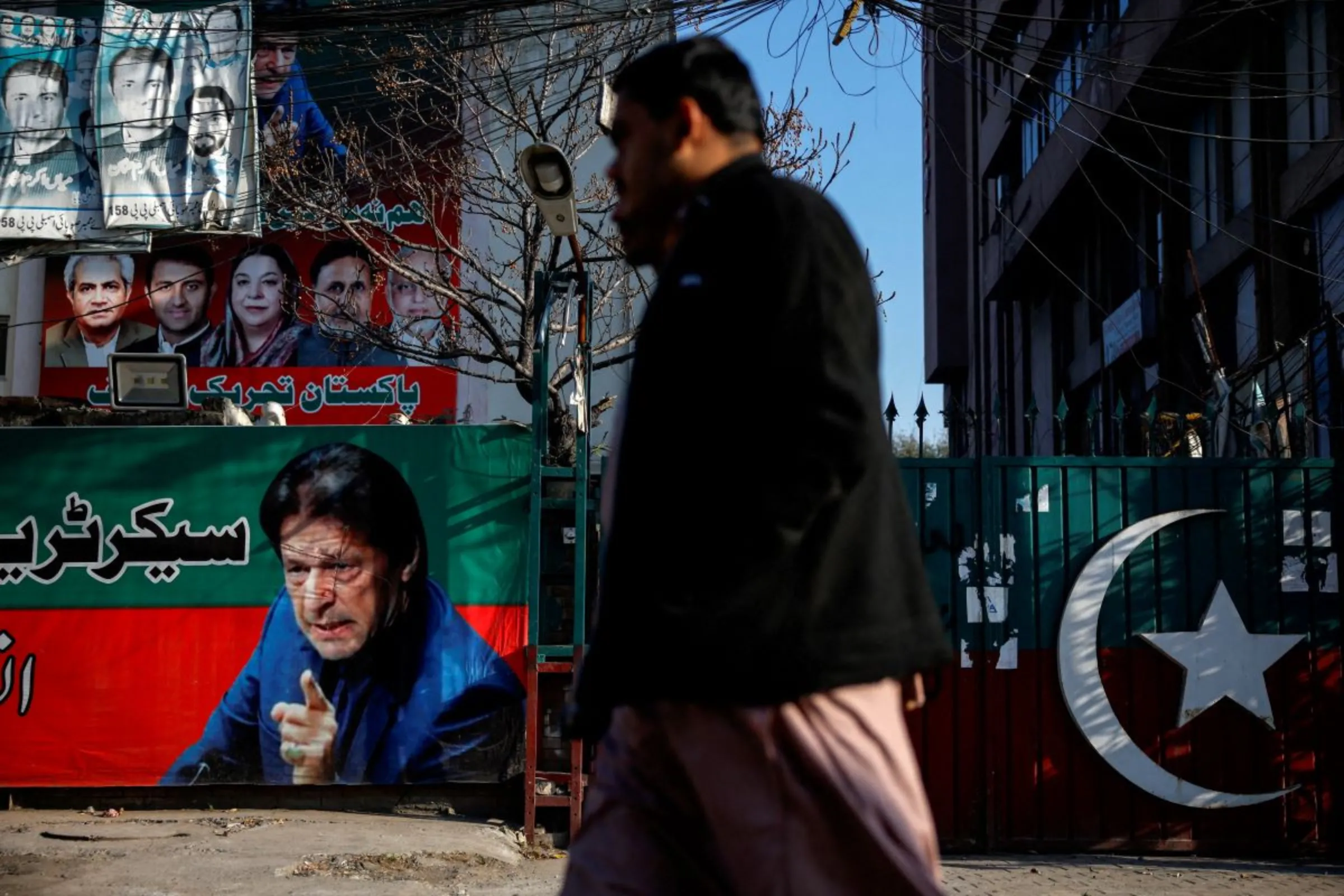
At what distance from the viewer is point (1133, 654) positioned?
336 inches

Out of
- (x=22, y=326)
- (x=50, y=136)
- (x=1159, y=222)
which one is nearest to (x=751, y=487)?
(x=50, y=136)

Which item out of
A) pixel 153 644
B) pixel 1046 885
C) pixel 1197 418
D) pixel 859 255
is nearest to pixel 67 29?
pixel 153 644

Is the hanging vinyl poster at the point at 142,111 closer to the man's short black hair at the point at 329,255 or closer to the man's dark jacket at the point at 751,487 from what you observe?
the man's short black hair at the point at 329,255

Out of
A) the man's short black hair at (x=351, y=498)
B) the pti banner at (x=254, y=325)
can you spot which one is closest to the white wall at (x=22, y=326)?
the pti banner at (x=254, y=325)

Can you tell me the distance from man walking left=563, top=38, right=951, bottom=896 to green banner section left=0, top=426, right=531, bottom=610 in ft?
21.7

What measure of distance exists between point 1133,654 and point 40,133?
32.4 feet

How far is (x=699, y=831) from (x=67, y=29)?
12.9 metres

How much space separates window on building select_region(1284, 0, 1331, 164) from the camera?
1332 centimetres

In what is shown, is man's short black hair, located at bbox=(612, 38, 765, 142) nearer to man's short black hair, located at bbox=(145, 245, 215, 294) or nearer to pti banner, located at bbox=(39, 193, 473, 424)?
pti banner, located at bbox=(39, 193, 473, 424)

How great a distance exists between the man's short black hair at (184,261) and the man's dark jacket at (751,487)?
59.5 ft

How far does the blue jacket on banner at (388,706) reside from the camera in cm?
862

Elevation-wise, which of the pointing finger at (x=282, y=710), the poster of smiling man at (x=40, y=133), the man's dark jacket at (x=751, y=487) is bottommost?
the pointing finger at (x=282, y=710)

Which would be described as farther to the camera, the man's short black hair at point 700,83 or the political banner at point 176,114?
the political banner at point 176,114

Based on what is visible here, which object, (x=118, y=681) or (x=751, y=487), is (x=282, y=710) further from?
(x=751, y=487)
